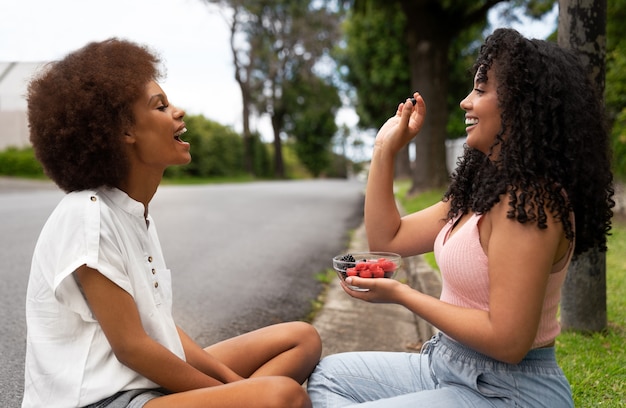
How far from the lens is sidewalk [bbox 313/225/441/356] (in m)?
3.94

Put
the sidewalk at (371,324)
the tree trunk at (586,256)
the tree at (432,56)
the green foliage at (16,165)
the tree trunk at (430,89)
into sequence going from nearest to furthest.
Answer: the tree trunk at (586,256), the sidewalk at (371,324), the tree at (432,56), the tree trunk at (430,89), the green foliage at (16,165)

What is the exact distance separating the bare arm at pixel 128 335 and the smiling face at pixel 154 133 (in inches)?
17.8

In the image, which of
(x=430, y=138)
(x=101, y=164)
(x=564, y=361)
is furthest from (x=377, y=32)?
(x=101, y=164)

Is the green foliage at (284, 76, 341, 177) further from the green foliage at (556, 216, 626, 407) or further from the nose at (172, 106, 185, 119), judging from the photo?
the nose at (172, 106, 185, 119)

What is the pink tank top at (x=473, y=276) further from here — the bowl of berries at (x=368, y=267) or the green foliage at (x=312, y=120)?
the green foliage at (x=312, y=120)

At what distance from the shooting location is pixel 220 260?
645 centimetres

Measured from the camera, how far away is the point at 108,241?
1782 mm

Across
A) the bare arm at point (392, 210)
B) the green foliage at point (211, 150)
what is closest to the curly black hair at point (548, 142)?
the bare arm at point (392, 210)

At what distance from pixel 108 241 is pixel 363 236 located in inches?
281

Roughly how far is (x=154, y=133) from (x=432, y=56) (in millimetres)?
12259

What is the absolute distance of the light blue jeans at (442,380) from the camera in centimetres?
181

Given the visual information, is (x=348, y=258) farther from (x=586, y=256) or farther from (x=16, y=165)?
(x=16, y=165)

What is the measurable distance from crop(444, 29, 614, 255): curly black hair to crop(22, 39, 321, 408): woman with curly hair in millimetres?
896

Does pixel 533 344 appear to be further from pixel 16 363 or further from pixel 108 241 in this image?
pixel 16 363
